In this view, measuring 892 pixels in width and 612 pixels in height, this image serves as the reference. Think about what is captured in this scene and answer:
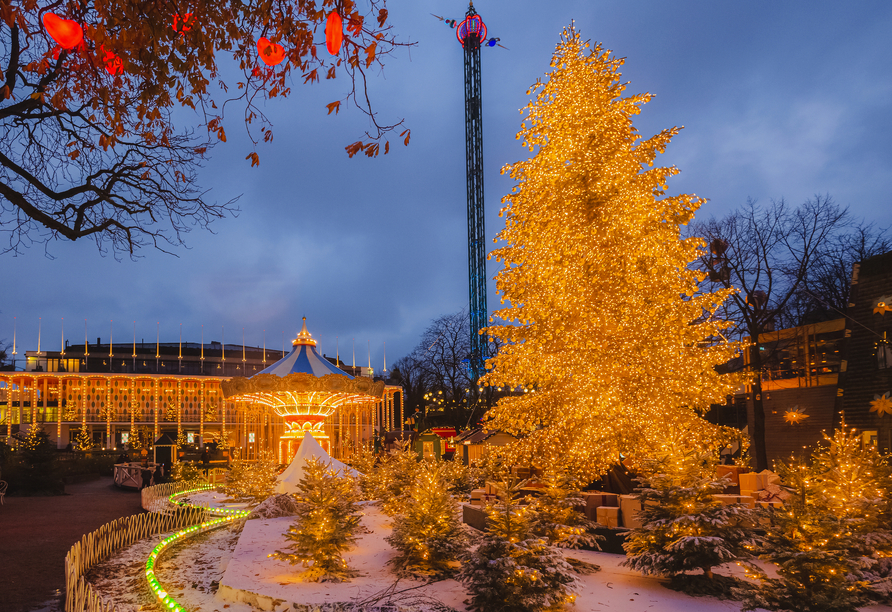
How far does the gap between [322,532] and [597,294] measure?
26.6 feet

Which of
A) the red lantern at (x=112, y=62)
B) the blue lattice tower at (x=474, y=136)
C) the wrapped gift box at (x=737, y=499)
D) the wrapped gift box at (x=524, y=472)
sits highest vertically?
the blue lattice tower at (x=474, y=136)

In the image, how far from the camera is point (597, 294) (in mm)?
13352

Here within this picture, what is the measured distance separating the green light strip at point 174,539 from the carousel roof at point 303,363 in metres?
5.05

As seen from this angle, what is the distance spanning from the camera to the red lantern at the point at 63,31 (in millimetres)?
4914

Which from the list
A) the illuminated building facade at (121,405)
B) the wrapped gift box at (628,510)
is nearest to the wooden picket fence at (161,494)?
the wrapped gift box at (628,510)

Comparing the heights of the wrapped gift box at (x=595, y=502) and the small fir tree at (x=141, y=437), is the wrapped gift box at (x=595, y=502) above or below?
above

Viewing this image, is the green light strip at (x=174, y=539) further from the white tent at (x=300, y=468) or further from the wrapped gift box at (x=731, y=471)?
Answer: the wrapped gift box at (x=731, y=471)

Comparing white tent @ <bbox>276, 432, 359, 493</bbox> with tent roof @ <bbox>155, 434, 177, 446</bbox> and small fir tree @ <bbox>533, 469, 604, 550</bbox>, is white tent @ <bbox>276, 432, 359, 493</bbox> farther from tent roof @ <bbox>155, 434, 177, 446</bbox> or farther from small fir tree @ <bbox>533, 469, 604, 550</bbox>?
tent roof @ <bbox>155, 434, 177, 446</bbox>

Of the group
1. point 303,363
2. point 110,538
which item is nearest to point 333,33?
point 110,538

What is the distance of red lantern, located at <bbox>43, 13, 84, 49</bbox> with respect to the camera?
16.1 ft

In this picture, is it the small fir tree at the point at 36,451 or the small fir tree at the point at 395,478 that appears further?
the small fir tree at the point at 36,451

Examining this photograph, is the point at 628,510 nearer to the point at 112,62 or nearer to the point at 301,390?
Result: the point at 112,62

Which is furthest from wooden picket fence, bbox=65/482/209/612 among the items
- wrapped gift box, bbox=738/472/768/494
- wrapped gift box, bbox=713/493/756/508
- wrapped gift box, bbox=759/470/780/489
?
wrapped gift box, bbox=759/470/780/489

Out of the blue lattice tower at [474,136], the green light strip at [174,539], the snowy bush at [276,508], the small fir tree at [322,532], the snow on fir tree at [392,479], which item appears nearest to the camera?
the green light strip at [174,539]
